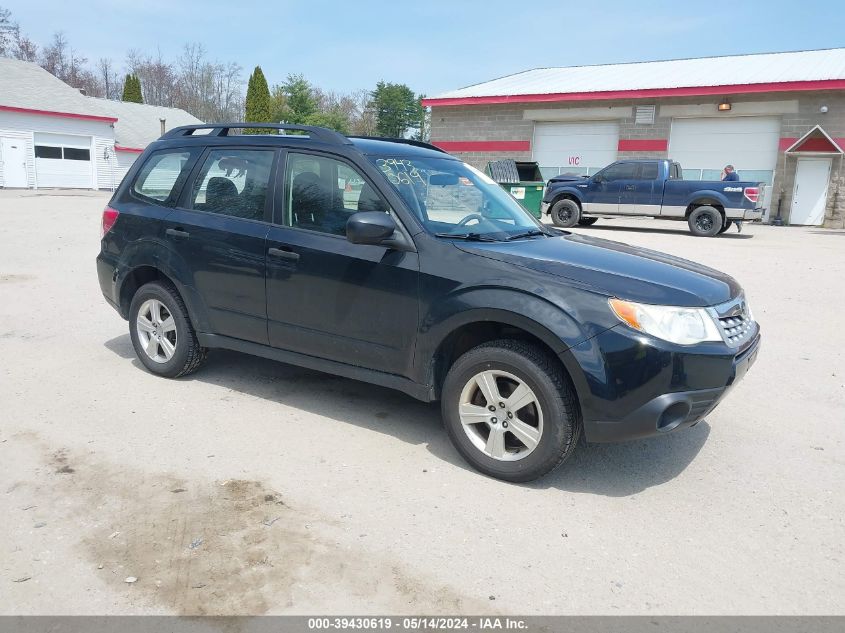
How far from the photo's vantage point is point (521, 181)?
2012cm

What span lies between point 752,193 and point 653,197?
256cm

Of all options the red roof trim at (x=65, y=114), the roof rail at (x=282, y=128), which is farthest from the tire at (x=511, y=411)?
the red roof trim at (x=65, y=114)

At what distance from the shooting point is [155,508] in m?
3.42

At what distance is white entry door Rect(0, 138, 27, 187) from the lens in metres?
34.5

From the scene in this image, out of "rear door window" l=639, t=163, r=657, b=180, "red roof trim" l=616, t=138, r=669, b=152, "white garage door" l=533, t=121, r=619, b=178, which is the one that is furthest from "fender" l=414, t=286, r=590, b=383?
"white garage door" l=533, t=121, r=619, b=178

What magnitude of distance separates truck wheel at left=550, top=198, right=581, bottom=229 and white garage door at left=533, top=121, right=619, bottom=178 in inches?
312

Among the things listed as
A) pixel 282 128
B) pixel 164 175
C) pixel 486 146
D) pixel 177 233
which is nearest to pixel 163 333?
pixel 177 233

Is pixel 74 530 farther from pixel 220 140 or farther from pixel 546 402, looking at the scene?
pixel 220 140

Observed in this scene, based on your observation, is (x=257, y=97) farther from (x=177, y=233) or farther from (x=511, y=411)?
(x=511, y=411)

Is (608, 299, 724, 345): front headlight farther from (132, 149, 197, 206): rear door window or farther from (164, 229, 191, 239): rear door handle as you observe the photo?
(132, 149, 197, 206): rear door window

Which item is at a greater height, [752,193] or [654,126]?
[654,126]

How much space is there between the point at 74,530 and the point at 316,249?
207 centimetres

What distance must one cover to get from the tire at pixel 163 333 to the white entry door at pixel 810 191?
24436 mm

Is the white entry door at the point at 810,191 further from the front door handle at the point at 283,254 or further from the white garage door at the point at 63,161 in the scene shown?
the white garage door at the point at 63,161
